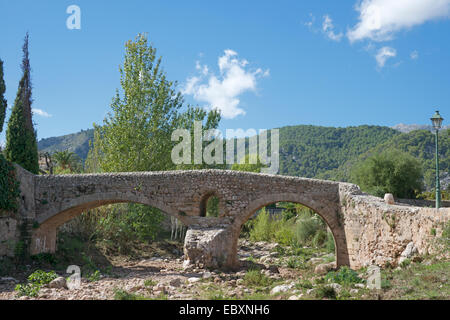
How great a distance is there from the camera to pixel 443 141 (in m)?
51.7

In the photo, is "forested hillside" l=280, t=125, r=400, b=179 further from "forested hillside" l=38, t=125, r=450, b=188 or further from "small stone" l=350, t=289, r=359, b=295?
"small stone" l=350, t=289, r=359, b=295

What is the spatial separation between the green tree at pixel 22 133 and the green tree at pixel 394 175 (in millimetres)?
20046

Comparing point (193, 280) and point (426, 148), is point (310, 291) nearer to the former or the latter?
point (193, 280)

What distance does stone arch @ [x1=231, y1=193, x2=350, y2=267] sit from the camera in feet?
48.9

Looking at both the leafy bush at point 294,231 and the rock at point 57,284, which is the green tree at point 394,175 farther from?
the rock at point 57,284

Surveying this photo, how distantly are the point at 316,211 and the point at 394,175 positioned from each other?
13659 millimetres

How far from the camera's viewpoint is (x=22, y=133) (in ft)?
53.3

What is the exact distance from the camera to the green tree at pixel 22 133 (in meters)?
16.0

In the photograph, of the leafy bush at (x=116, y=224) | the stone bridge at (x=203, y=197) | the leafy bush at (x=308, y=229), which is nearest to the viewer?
the stone bridge at (x=203, y=197)

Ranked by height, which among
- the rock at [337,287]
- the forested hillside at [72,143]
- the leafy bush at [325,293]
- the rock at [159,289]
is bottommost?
the rock at [159,289]

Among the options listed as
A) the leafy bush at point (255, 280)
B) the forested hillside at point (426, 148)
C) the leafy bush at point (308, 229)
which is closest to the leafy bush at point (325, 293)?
the leafy bush at point (255, 280)

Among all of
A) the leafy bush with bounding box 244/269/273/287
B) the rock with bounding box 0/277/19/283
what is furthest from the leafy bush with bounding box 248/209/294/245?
the rock with bounding box 0/277/19/283

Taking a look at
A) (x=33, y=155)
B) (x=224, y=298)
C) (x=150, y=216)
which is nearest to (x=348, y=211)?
(x=224, y=298)

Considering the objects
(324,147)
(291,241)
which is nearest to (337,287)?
(291,241)
